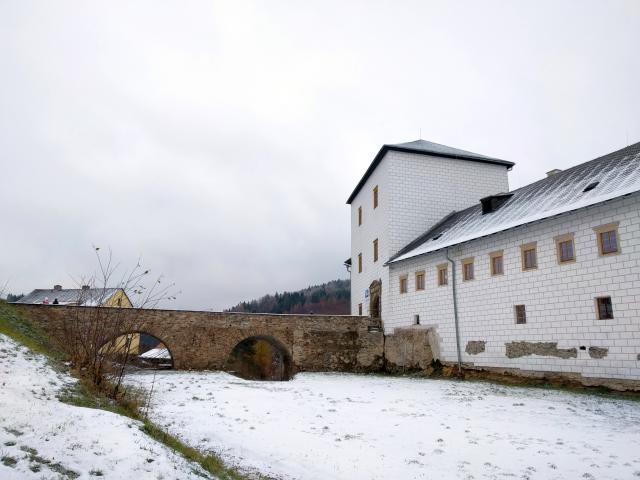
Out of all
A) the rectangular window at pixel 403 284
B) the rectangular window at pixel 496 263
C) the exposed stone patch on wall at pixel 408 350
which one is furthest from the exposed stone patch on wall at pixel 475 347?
the rectangular window at pixel 403 284

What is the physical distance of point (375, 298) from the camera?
2592 centimetres

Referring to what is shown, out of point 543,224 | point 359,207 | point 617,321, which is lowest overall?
point 617,321

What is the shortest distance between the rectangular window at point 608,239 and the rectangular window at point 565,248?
911 millimetres

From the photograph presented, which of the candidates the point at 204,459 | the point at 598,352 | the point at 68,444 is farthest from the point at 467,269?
the point at 68,444

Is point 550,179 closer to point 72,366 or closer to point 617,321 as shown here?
point 617,321

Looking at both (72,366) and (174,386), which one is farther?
(174,386)

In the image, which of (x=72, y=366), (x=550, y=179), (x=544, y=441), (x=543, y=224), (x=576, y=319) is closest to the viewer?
(x=544, y=441)

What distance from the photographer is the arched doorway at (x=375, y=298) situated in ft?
83.4

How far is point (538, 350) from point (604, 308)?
9.11ft

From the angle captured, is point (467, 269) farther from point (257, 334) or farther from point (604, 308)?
point (257, 334)

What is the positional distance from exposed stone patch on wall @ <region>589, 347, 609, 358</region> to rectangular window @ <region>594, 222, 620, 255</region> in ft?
9.29

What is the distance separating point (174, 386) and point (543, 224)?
13.4 metres

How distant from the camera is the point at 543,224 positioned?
15.6m

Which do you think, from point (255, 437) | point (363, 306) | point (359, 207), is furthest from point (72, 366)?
point (359, 207)
